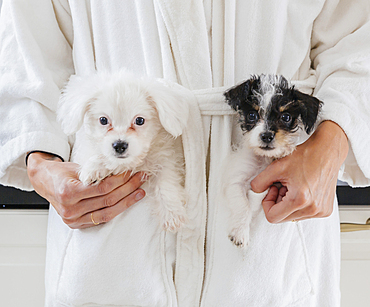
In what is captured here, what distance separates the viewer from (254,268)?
0.87 metres

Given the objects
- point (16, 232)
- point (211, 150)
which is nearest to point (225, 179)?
point (211, 150)

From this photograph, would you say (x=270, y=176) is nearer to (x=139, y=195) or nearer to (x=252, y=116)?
(x=252, y=116)

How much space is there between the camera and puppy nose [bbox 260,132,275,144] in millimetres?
802

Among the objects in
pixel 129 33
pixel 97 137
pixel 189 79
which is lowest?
pixel 97 137

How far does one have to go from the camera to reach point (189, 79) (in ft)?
3.01

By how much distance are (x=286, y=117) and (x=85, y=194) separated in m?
0.61

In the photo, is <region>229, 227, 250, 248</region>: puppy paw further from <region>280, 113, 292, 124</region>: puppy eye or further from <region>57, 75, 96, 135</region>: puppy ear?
<region>57, 75, 96, 135</region>: puppy ear

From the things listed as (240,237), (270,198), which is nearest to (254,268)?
(240,237)

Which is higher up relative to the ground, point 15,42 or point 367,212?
point 15,42

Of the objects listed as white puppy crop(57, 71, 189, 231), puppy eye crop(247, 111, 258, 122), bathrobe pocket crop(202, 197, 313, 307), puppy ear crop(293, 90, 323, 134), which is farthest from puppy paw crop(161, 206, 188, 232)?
puppy ear crop(293, 90, 323, 134)

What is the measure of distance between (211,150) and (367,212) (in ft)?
2.99

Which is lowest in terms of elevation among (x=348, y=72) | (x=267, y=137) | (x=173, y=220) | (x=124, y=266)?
(x=124, y=266)

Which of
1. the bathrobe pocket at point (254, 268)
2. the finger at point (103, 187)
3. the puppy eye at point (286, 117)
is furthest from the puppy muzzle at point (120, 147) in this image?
the puppy eye at point (286, 117)

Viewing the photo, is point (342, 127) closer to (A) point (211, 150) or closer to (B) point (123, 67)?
(A) point (211, 150)
